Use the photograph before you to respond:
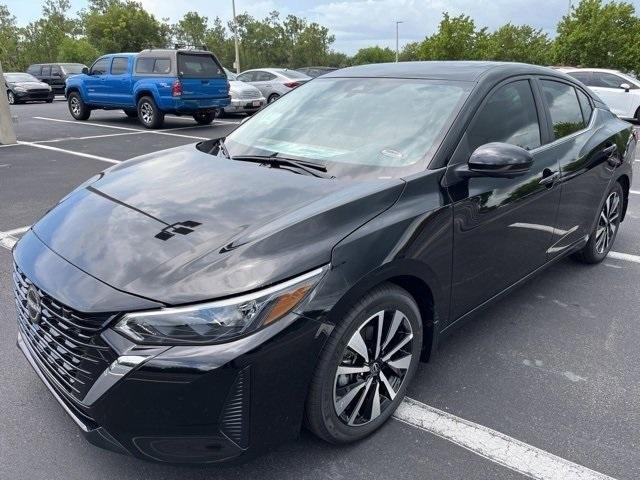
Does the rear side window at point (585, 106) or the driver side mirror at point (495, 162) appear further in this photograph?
the rear side window at point (585, 106)

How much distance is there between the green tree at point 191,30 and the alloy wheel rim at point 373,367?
71288mm

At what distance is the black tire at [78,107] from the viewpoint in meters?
15.5

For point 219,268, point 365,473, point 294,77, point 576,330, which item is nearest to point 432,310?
point 365,473

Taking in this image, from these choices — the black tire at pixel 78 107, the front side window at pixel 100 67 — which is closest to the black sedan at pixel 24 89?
the black tire at pixel 78 107

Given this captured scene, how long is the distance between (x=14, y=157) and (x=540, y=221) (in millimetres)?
9565

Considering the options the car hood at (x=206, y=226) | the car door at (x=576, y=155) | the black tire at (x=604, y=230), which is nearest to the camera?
the car hood at (x=206, y=226)

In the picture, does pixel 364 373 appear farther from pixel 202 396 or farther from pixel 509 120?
pixel 509 120

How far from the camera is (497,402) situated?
278 cm

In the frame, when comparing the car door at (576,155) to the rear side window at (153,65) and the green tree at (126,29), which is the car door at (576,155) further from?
the green tree at (126,29)

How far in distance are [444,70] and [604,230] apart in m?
2.33

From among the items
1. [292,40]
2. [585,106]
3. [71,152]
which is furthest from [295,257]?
[292,40]

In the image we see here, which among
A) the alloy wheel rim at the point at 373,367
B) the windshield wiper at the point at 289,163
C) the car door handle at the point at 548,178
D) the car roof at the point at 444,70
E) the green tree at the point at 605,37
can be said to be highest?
the green tree at the point at 605,37

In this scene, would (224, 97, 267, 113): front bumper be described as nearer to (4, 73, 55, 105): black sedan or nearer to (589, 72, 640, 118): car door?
(589, 72, 640, 118): car door

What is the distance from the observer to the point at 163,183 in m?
2.79
